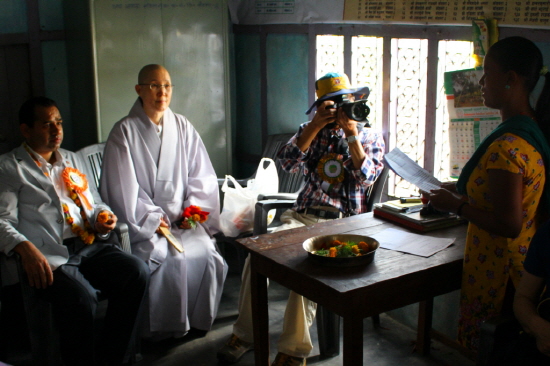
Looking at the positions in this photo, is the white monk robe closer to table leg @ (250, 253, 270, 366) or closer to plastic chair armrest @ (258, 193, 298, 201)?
plastic chair armrest @ (258, 193, 298, 201)

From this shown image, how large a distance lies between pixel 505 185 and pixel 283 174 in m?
2.09

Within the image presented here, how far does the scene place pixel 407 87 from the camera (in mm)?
3080

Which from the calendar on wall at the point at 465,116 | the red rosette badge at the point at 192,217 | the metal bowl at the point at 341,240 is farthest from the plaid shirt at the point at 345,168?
the metal bowl at the point at 341,240

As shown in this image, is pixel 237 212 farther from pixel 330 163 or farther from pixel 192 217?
pixel 330 163

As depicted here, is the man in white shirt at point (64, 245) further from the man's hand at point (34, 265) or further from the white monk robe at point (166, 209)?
the white monk robe at point (166, 209)

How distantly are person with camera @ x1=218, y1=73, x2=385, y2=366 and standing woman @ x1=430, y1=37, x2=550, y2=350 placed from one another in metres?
0.89

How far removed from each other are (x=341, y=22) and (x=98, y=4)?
5.10 feet

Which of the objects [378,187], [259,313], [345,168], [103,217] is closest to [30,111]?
[103,217]

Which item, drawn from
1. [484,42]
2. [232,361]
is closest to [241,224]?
[232,361]

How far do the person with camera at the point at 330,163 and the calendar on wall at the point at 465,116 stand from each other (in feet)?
1.29

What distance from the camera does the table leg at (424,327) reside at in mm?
2723

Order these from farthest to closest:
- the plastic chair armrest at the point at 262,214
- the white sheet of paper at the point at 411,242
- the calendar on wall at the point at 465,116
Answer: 1. the plastic chair armrest at the point at 262,214
2. the calendar on wall at the point at 465,116
3. the white sheet of paper at the point at 411,242

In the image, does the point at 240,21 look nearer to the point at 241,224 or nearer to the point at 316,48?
the point at 316,48

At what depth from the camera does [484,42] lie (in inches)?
97.3
